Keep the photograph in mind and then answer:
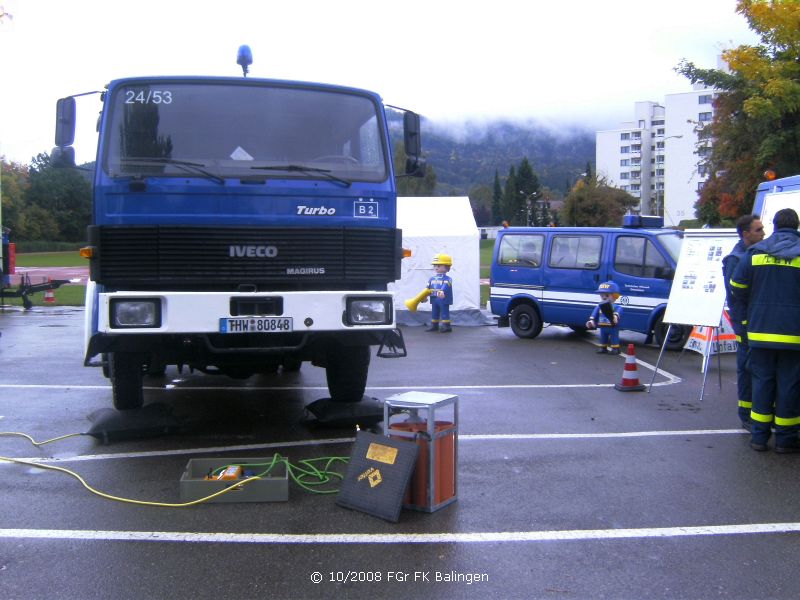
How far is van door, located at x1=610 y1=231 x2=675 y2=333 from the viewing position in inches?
507

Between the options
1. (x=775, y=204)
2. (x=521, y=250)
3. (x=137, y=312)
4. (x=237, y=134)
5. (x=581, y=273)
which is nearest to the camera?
(x=137, y=312)

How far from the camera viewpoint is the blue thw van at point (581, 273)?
512 inches

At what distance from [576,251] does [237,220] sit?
360 inches

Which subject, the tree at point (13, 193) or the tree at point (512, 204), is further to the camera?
the tree at point (512, 204)

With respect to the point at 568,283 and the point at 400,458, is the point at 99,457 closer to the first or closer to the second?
the point at 400,458

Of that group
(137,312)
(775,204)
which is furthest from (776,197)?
(137,312)

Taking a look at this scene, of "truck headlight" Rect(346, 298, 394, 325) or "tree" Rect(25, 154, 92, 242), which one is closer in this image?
"truck headlight" Rect(346, 298, 394, 325)

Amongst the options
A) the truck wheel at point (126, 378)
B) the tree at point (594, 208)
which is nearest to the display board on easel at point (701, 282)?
the truck wheel at point (126, 378)

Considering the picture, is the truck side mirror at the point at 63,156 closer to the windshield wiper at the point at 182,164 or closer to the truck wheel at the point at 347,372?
the windshield wiper at the point at 182,164

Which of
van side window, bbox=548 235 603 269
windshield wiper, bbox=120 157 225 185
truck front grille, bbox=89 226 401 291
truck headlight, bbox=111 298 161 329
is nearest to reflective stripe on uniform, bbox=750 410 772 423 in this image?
truck front grille, bbox=89 226 401 291

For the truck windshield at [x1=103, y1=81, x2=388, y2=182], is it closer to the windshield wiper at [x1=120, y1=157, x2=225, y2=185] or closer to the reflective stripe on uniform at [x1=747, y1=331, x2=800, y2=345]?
the windshield wiper at [x1=120, y1=157, x2=225, y2=185]

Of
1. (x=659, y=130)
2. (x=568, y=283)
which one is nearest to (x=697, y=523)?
(x=568, y=283)

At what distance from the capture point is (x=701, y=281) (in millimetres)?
8805

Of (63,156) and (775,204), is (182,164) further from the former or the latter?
(775,204)
